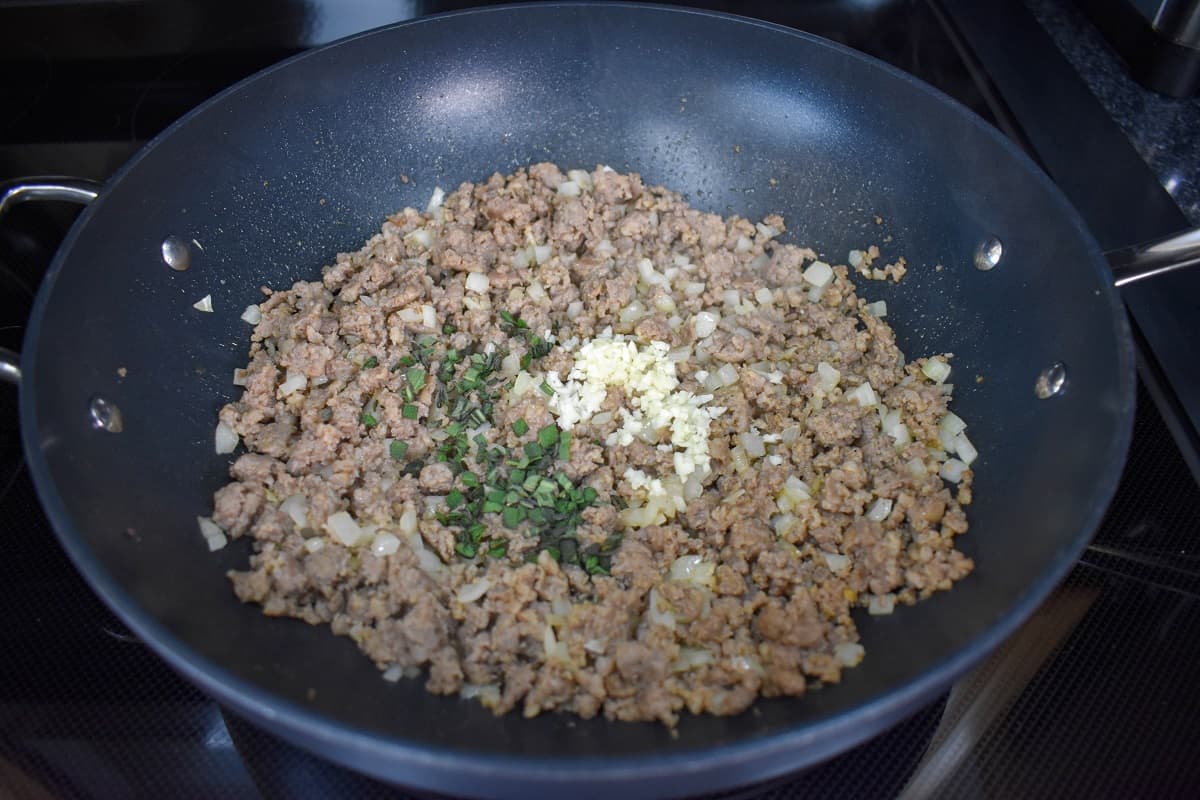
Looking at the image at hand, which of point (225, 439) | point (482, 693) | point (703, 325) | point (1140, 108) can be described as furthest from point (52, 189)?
point (1140, 108)

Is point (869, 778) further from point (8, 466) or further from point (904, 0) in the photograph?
point (904, 0)

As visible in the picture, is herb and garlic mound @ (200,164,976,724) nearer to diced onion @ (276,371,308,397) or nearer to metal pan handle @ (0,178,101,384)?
diced onion @ (276,371,308,397)

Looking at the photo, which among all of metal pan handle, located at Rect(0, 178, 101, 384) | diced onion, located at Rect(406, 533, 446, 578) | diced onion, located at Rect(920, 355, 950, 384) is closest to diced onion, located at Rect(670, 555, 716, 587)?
diced onion, located at Rect(406, 533, 446, 578)

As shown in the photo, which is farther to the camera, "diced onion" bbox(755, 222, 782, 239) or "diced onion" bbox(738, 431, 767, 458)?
"diced onion" bbox(755, 222, 782, 239)

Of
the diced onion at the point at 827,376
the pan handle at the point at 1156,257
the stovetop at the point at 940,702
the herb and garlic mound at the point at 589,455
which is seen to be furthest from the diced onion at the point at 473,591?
the pan handle at the point at 1156,257

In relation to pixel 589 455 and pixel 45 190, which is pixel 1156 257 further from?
pixel 45 190

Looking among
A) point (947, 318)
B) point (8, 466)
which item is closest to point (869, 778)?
point (947, 318)
